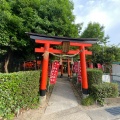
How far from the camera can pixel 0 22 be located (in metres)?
6.91

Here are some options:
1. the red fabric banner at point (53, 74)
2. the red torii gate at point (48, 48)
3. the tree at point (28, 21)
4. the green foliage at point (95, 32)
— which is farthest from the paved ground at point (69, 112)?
the green foliage at point (95, 32)

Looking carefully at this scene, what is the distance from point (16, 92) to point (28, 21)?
4.88 metres

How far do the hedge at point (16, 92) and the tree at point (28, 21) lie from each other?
3054 millimetres

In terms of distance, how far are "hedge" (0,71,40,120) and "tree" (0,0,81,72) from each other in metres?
3.05

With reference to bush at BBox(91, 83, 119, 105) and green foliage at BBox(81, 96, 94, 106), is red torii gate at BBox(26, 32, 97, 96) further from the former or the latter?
bush at BBox(91, 83, 119, 105)

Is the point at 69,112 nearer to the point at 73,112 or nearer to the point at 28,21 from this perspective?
the point at 73,112

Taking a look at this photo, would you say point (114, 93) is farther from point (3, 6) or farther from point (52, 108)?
point (3, 6)

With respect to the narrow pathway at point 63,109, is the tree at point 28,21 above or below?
above

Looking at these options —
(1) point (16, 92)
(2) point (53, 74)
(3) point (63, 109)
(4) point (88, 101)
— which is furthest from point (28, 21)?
(4) point (88, 101)

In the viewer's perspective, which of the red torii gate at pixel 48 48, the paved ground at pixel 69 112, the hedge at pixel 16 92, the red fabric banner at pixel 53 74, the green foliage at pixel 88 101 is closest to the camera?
Answer: the hedge at pixel 16 92

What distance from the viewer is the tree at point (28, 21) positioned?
7492 millimetres

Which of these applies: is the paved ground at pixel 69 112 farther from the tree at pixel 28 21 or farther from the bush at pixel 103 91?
the tree at pixel 28 21

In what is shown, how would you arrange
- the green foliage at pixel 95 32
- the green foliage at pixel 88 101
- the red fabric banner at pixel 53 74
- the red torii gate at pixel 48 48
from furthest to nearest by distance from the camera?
the green foliage at pixel 95 32, the red fabric banner at pixel 53 74, the red torii gate at pixel 48 48, the green foliage at pixel 88 101

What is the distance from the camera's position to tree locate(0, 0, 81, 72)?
7492 millimetres
